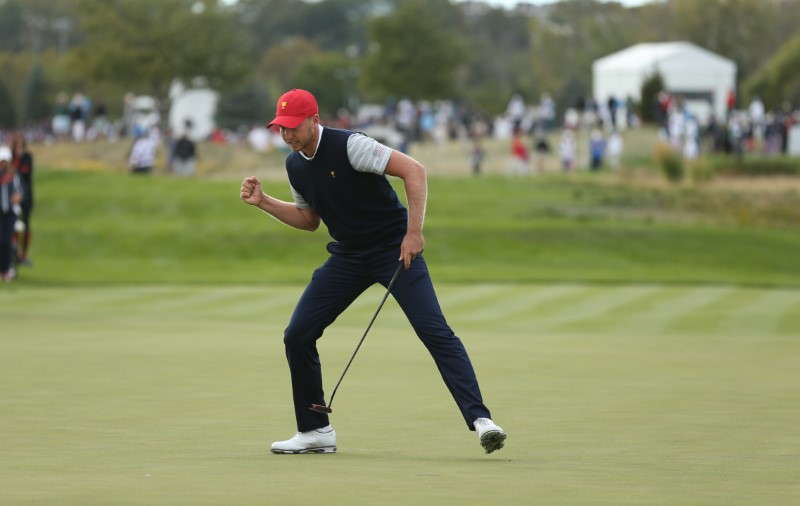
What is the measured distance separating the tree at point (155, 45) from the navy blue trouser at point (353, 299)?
225ft

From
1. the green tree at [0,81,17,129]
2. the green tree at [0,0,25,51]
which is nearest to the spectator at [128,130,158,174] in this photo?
the green tree at [0,81,17,129]

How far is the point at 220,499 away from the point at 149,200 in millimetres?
32977

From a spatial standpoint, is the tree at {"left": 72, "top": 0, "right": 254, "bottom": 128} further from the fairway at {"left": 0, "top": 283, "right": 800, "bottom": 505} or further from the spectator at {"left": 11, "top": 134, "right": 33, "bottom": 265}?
the fairway at {"left": 0, "top": 283, "right": 800, "bottom": 505}

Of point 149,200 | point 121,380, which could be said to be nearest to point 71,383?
point 121,380

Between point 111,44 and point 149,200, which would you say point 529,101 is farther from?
point 149,200

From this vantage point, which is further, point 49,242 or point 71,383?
point 49,242

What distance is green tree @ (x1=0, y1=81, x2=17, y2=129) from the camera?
340 ft

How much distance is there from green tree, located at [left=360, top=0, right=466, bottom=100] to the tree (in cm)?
715

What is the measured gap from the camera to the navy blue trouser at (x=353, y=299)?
28.5 feet

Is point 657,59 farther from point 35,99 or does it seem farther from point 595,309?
point 595,309

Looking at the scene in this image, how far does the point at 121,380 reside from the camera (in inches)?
480

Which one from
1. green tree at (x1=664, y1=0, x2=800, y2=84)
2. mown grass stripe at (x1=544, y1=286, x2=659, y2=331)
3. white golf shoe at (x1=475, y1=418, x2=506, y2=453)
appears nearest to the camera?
white golf shoe at (x1=475, y1=418, x2=506, y2=453)

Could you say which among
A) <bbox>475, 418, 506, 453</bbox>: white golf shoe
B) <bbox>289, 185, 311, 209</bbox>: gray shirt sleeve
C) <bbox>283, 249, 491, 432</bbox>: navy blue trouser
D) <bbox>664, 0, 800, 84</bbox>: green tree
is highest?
<bbox>664, 0, 800, 84</bbox>: green tree

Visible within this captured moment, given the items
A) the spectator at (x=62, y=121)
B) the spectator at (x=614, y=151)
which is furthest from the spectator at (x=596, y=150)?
the spectator at (x=62, y=121)
